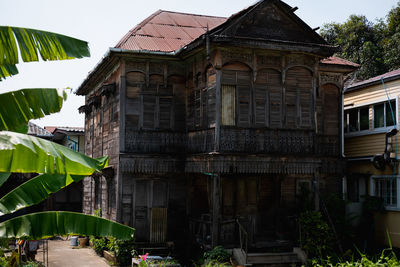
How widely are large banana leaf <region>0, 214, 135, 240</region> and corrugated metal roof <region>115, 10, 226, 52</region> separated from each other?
1074 cm

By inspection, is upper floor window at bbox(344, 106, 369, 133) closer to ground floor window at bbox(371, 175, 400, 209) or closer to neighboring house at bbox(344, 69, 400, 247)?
neighboring house at bbox(344, 69, 400, 247)

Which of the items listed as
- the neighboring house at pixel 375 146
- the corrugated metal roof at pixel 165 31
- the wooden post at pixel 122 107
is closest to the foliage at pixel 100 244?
the wooden post at pixel 122 107

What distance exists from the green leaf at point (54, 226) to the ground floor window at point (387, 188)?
12740 millimetres

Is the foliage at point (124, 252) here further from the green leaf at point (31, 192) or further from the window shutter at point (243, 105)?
the green leaf at point (31, 192)

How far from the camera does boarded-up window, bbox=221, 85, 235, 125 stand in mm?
17328

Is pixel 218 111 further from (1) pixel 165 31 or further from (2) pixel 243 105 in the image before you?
(1) pixel 165 31

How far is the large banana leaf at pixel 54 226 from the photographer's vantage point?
8.27 metres

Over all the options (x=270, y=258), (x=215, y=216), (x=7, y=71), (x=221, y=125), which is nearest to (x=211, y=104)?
(x=221, y=125)

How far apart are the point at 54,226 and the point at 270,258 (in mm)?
9669

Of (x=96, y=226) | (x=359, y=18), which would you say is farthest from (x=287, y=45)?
(x=359, y=18)

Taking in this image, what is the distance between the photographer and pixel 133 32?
65.8 ft

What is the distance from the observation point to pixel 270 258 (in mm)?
16625

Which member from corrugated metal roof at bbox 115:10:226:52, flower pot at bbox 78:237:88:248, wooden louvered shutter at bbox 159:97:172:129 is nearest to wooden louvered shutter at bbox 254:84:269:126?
corrugated metal roof at bbox 115:10:226:52

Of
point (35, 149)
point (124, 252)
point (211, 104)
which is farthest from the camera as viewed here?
point (124, 252)
